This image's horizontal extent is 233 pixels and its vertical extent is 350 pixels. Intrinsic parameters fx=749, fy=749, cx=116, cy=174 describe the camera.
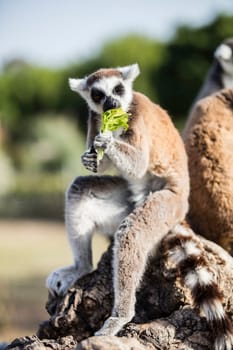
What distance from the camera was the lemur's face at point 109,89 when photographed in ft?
21.4

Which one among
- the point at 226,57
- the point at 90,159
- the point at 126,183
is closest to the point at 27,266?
the point at 226,57

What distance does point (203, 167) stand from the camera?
705 cm

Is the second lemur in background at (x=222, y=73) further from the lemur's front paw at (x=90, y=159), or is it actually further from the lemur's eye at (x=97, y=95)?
the lemur's front paw at (x=90, y=159)

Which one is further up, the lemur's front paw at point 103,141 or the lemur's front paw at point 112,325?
the lemur's front paw at point 103,141

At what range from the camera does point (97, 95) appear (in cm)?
665

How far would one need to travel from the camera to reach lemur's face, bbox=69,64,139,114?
652cm

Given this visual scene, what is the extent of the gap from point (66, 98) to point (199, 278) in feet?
130

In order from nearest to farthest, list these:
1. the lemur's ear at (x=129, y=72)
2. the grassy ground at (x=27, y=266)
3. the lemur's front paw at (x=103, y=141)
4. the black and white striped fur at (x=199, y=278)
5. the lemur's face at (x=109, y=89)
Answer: the black and white striped fur at (x=199, y=278) → the lemur's front paw at (x=103, y=141) → the lemur's face at (x=109, y=89) → the lemur's ear at (x=129, y=72) → the grassy ground at (x=27, y=266)

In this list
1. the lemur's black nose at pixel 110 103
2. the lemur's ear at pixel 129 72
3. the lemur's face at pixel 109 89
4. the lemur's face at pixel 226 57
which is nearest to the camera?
the lemur's black nose at pixel 110 103

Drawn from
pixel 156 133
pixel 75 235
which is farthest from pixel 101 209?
pixel 156 133

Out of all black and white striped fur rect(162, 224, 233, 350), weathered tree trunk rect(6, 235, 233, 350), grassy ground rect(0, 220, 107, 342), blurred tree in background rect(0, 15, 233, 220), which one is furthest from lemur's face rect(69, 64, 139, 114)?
blurred tree in background rect(0, 15, 233, 220)

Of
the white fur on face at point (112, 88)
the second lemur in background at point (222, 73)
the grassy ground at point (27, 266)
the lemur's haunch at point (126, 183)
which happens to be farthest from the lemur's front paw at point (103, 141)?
the grassy ground at point (27, 266)

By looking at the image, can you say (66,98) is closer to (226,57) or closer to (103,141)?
(226,57)

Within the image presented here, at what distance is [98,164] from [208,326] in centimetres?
166
